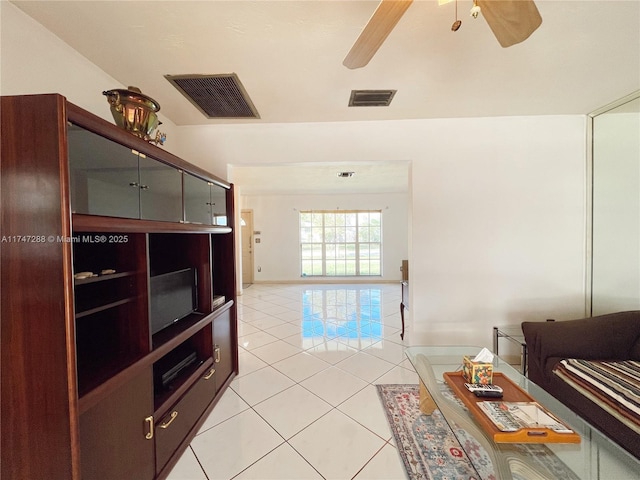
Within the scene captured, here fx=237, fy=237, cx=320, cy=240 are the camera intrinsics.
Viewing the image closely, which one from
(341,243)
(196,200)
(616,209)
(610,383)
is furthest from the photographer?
(341,243)

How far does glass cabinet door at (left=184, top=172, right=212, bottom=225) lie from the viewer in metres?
1.50

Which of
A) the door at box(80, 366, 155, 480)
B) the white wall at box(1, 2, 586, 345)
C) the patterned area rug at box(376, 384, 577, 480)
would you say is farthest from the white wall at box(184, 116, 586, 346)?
the door at box(80, 366, 155, 480)

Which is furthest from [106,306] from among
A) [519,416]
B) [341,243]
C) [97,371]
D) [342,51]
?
[341,243]

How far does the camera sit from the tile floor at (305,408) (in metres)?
1.38

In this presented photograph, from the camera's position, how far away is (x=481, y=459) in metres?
1.41

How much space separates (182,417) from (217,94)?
2.36m

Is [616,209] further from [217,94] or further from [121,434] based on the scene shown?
[121,434]

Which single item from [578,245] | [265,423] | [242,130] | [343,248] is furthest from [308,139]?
[343,248]

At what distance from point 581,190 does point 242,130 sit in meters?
3.60

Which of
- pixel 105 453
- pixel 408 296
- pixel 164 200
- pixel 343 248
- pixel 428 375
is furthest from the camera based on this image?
pixel 343 248

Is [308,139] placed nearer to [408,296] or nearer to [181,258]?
[181,258]

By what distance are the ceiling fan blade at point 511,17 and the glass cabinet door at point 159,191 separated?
1.59 meters

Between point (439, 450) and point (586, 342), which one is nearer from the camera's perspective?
point (439, 450)

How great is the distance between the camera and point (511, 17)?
3.09ft
